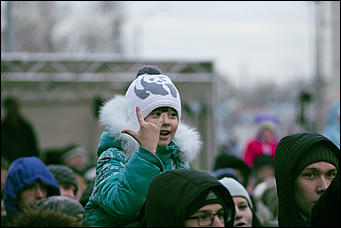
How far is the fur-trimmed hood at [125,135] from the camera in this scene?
2969mm

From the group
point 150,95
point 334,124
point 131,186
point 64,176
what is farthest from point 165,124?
point 334,124

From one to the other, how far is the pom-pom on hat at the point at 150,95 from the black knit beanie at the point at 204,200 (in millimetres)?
702

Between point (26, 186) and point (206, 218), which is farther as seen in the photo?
point (26, 186)

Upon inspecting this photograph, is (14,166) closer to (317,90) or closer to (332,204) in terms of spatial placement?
(332,204)

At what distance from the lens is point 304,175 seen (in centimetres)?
292

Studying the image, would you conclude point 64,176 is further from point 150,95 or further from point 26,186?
point 150,95

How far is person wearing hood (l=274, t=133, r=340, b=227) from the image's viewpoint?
290 centimetres

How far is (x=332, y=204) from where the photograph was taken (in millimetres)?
2205

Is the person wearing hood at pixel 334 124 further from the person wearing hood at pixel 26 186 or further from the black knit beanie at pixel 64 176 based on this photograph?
the person wearing hood at pixel 26 186

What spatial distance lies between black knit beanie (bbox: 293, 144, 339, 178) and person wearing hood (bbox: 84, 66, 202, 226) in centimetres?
58

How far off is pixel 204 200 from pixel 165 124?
70 cm

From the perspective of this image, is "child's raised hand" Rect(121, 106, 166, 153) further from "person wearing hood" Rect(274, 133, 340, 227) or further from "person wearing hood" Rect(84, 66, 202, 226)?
"person wearing hood" Rect(274, 133, 340, 227)

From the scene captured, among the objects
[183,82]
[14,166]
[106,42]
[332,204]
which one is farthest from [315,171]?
[106,42]

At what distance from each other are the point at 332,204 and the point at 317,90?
14.9 meters
